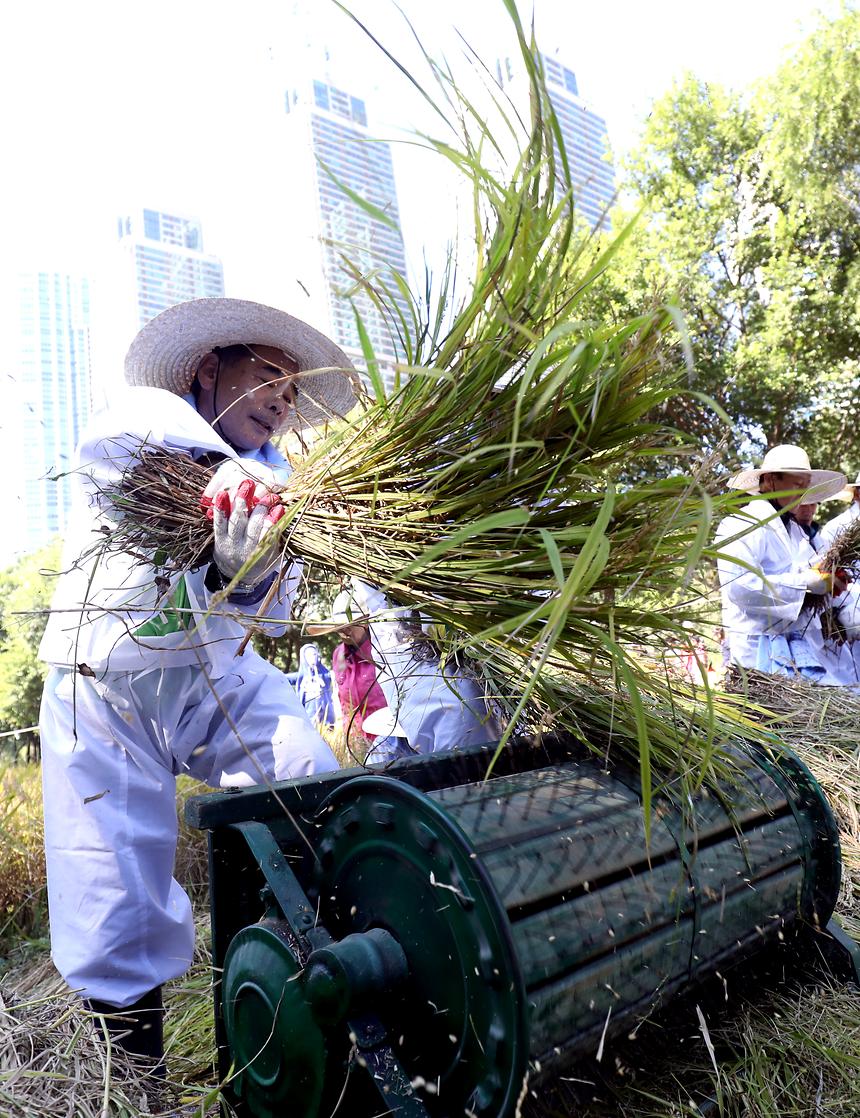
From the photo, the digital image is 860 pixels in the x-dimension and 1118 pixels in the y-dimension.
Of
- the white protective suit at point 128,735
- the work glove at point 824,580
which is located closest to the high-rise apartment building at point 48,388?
the white protective suit at point 128,735

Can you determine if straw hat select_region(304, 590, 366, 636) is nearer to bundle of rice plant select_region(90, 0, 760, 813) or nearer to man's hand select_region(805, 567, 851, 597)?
bundle of rice plant select_region(90, 0, 760, 813)

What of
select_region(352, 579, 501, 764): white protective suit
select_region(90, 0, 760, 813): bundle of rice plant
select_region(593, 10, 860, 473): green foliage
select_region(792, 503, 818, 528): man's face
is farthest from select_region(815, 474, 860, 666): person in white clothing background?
select_region(593, 10, 860, 473): green foliage

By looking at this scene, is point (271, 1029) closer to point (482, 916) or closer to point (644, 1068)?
point (482, 916)

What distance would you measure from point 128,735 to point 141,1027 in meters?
0.69

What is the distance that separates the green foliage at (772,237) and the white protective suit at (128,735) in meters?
10.2

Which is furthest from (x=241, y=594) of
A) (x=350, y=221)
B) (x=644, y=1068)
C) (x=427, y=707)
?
(x=644, y=1068)

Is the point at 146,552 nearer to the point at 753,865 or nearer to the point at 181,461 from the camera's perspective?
the point at 181,461

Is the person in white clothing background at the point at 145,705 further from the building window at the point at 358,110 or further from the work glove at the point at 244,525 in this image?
the building window at the point at 358,110

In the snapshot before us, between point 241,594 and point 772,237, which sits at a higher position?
point 772,237

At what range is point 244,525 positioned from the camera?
1.74 metres

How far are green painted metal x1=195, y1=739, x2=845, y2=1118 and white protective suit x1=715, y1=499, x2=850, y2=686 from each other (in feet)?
10.3

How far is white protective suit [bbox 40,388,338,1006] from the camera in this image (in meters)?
2.01

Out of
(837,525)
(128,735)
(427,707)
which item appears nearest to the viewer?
(128,735)

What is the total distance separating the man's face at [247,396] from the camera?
8.21ft
